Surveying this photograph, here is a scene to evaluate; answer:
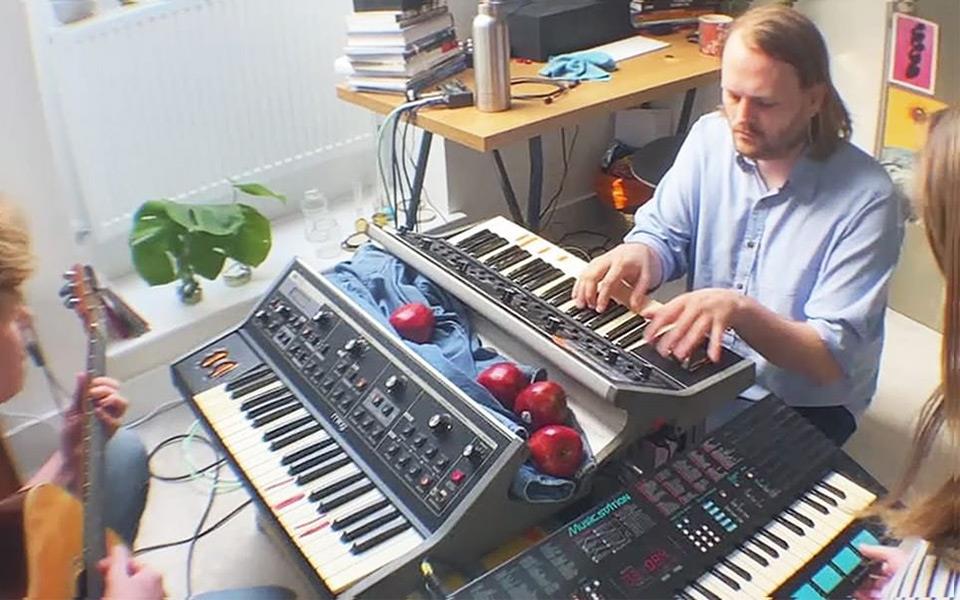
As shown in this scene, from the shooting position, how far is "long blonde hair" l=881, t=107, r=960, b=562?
96cm

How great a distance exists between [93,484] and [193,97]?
1.49 meters

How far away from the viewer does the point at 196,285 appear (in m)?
2.48

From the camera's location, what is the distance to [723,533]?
1218mm

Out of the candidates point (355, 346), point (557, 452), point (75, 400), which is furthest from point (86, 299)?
point (557, 452)

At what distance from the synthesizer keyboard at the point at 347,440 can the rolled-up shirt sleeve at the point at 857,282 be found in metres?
0.56

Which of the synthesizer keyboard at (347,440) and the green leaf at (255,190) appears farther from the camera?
the green leaf at (255,190)

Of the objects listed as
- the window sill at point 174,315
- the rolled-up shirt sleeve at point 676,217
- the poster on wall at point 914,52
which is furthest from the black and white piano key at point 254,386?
the poster on wall at point 914,52

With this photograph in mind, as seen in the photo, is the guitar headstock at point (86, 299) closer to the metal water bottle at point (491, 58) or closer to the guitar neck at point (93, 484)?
the guitar neck at point (93, 484)

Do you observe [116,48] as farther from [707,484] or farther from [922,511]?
[922,511]

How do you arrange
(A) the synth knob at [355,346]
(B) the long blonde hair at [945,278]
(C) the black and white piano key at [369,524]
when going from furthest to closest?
(A) the synth knob at [355,346], (C) the black and white piano key at [369,524], (B) the long blonde hair at [945,278]

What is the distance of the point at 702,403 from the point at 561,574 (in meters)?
0.33

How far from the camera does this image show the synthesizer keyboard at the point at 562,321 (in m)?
1.31

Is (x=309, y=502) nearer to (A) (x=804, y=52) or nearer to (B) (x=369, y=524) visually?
(B) (x=369, y=524)

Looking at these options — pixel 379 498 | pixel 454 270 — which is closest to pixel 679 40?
pixel 454 270
